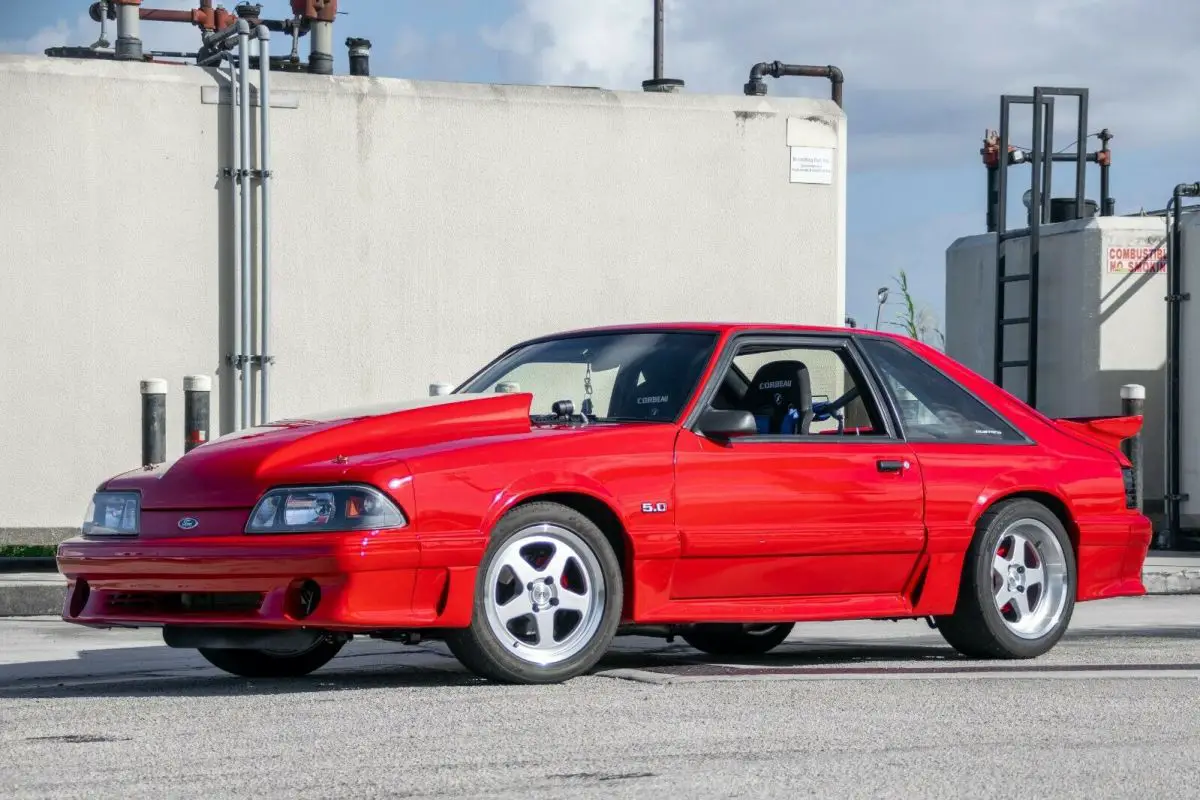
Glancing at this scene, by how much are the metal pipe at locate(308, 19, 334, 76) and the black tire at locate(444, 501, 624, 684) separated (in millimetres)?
10696

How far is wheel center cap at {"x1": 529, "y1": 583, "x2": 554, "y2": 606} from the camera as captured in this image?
6.38m

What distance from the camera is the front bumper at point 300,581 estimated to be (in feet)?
19.7

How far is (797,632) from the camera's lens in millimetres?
9344

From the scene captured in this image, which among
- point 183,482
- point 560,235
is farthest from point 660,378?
point 560,235

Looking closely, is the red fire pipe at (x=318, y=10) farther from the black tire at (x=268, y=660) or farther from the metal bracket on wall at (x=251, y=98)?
the black tire at (x=268, y=660)

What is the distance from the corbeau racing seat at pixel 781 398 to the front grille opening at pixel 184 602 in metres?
2.15

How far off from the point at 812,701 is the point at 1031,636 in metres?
1.90

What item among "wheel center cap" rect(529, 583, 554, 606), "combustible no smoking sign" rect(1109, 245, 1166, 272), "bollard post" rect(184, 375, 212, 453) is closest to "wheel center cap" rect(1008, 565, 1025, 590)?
"wheel center cap" rect(529, 583, 554, 606)

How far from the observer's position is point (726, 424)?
679 cm

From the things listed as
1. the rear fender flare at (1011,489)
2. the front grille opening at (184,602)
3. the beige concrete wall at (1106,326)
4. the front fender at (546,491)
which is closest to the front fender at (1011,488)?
the rear fender flare at (1011,489)

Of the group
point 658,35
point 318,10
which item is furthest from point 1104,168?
point 318,10

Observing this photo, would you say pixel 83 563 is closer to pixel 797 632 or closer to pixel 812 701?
pixel 812 701

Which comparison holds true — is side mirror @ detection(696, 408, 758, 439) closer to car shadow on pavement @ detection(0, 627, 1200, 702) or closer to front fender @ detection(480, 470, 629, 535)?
front fender @ detection(480, 470, 629, 535)

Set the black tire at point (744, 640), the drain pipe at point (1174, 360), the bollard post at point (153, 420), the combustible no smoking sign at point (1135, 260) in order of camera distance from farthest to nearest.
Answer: the combustible no smoking sign at point (1135, 260)
the drain pipe at point (1174, 360)
the bollard post at point (153, 420)
the black tire at point (744, 640)
